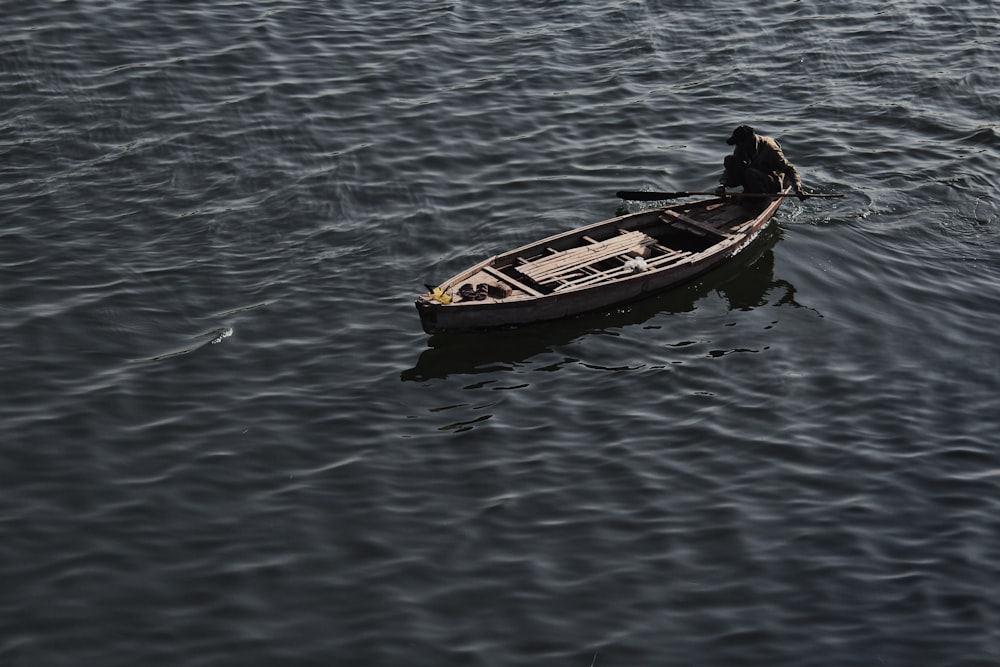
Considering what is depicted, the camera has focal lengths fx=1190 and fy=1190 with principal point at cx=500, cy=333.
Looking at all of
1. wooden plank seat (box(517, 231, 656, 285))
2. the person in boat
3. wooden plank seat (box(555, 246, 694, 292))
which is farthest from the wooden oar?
wooden plank seat (box(555, 246, 694, 292))

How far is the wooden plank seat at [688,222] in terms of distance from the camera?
20.9 metres

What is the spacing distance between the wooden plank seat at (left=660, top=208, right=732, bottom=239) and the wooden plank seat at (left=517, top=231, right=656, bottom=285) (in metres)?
0.70

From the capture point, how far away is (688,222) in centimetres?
2123

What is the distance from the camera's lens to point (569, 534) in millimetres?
14656

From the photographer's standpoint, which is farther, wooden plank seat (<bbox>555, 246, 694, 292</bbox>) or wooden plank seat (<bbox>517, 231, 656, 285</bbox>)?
wooden plank seat (<bbox>517, 231, 656, 285</bbox>)

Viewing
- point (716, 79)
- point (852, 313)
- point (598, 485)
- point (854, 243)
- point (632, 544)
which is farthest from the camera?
point (716, 79)

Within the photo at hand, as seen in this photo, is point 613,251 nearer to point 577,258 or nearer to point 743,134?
point 577,258

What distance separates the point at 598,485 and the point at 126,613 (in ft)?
19.7

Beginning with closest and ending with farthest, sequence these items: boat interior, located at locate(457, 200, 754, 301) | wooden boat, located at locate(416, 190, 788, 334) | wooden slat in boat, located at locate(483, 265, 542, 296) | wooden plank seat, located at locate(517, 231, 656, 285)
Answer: wooden boat, located at locate(416, 190, 788, 334) → wooden slat in boat, located at locate(483, 265, 542, 296) → boat interior, located at locate(457, 200, 754, 301) → wooden plank seat, located at locate(517, 231, 656, 285)

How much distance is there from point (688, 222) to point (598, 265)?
219 cm

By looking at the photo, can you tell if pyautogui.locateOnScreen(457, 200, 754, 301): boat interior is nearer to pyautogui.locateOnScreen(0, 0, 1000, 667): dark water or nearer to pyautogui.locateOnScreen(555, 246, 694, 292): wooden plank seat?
pyautogui.locateOnScreen(555, 246, 694, 292): wooden plank seat

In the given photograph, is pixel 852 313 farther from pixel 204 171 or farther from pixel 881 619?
pixel 204 171

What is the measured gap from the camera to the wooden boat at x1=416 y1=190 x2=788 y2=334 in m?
18.2

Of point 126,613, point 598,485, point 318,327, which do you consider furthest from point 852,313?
point 126,613
